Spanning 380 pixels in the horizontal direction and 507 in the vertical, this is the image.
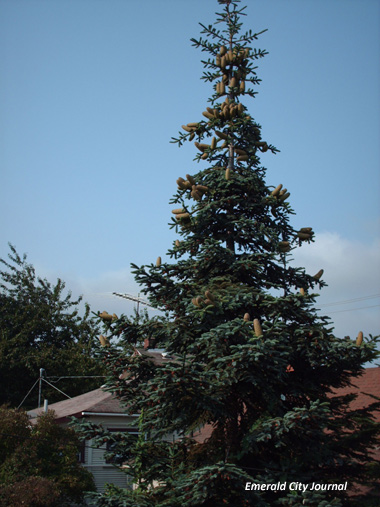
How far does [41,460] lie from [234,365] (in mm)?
9067

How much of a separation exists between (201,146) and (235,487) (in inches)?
262

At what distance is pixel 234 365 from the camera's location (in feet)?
26.3

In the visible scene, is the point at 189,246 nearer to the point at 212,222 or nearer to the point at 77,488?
the point at 212,222

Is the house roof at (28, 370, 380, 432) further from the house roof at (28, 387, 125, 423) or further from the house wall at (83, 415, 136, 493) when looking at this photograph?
the house wall at (83, 415, 136, 493)

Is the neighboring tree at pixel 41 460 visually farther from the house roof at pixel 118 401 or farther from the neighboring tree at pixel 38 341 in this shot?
the neighboring tree at pixel 38 341

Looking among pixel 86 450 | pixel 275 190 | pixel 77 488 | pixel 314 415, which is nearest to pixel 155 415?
pixel 314 415

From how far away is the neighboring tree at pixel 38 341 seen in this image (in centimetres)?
3359

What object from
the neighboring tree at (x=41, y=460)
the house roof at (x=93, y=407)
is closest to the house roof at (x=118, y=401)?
the house roof at (x=93, y=407)

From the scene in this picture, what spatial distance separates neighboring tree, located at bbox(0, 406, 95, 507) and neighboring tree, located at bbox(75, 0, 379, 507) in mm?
5319

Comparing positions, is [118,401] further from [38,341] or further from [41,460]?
[38,341]

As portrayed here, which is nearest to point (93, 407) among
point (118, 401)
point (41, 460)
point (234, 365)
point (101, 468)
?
point (118, 401)

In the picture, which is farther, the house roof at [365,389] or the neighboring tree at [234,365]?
the house roof at [365,389]

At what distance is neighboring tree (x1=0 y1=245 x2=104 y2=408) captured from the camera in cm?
3359

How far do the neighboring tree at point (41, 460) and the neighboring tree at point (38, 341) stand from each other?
633 inches
